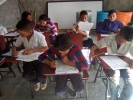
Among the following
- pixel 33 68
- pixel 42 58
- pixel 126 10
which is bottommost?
pixel 33 68

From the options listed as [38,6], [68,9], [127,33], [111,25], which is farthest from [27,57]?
[38,6]

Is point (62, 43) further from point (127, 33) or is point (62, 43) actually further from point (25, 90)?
point (25, 90)

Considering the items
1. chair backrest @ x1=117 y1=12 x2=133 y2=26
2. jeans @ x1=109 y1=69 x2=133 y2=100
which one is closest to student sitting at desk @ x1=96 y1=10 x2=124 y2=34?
jeans @ x1=109 y1=69 x2=133 y2=100

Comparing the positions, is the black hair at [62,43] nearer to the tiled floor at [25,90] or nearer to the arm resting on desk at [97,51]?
the arm resting on desk at [97,51]

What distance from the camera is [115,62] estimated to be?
2076 mm

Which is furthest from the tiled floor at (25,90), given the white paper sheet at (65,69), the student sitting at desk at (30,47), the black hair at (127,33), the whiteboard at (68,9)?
the whiteboard at (68,9)

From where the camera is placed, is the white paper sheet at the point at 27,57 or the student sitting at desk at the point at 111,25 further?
the student sitting at desk at the point at 111,25

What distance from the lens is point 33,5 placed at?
6543mm

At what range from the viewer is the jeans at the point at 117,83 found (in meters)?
2.26

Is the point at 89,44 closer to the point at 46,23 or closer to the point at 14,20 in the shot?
the point at 46,23

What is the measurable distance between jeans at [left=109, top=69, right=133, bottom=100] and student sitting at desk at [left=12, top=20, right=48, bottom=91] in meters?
0.86

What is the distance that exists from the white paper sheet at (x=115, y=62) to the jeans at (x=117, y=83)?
0.17m

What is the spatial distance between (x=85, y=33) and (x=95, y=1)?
10.9 ft

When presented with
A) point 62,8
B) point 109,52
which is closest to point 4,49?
point 109,52
